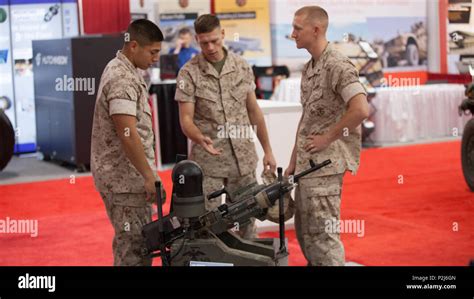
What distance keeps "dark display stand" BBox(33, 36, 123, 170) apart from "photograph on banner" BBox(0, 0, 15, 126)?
0.81m

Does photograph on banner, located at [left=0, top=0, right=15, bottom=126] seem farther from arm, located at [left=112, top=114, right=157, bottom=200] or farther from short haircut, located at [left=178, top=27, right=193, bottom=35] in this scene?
arm, located at [left=112, top=114, right=157, bottom=200]

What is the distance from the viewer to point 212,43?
13.7 feet

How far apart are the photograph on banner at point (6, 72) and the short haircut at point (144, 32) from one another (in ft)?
23.4

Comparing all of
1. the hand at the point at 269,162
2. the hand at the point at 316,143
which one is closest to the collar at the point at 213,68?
the hand at the point at 269,162

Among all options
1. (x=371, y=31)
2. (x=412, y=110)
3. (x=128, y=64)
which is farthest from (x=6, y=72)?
(x=128, y=64)

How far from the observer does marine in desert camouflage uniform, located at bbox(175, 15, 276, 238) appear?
427 cm

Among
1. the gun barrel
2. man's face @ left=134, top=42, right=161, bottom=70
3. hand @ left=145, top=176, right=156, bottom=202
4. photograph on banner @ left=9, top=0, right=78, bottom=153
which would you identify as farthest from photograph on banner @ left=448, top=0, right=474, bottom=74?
photograph on banner @ left=9, top=0, right=78, bottom=153

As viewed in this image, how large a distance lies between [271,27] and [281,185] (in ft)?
25.7

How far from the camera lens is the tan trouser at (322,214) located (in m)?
3.85

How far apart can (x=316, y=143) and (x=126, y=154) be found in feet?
2.84

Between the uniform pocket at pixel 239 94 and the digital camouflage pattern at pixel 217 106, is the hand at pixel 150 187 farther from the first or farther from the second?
the uniform pocket at pixel 239 94

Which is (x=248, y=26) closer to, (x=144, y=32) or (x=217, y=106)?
(x=217, y=106)

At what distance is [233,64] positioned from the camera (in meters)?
4.36
